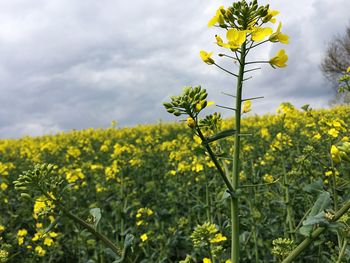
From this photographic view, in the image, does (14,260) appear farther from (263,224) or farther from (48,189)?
(48,189)

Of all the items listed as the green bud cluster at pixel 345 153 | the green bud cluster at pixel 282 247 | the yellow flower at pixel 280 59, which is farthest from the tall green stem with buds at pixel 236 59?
the green bud cluster at pixel 282 247

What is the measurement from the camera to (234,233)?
133cm

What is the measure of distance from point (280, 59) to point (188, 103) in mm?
493

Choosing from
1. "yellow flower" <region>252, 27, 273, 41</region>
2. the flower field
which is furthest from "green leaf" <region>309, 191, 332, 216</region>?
"yellow flower" <region>252, 27, 273, 41</region>

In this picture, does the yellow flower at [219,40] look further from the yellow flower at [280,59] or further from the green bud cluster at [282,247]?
the green bud cluster at [282,247]

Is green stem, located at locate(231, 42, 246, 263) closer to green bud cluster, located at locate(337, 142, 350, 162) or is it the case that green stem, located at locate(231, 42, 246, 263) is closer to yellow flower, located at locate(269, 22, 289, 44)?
yellow flower, located at locate(269, 22, 289, 44)

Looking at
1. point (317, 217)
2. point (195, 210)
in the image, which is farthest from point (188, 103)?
point (195, 210)

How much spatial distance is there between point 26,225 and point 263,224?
398 cm

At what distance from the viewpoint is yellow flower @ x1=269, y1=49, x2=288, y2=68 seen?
1578 mm

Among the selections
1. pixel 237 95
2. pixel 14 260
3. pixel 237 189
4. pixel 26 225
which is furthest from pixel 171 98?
pixel 26 225

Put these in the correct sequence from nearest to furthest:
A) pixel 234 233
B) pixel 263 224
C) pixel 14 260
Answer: pixel 234 233
pixel 263 224
pixel 14 260

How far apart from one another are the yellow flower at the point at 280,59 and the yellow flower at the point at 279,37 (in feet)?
0.14

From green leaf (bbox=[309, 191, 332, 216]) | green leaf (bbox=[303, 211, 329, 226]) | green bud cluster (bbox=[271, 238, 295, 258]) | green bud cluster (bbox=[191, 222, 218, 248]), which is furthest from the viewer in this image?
green bud cluster (bbox=[191, 222, 218, 248])

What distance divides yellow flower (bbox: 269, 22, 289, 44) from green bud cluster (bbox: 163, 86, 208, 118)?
39 centimetres
